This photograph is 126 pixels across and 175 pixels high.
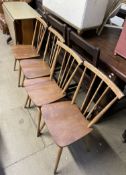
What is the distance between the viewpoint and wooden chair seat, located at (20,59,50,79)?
1822mm

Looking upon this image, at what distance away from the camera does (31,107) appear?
6.62 feet

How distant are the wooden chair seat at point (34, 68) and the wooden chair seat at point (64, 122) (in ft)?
1.50

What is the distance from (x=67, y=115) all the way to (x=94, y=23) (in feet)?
2.88

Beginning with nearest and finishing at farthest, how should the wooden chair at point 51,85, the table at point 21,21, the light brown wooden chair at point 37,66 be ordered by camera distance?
the wooden chair at point 51,85 → the light brown wooden chair at point 37,66 → the table at point 21,21

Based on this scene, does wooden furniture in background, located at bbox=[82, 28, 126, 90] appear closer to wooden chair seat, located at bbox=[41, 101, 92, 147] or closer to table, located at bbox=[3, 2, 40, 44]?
wooden chair seat, located at bbox=[41, 101, 92, 147]

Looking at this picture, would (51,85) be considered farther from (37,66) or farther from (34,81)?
(37,66)

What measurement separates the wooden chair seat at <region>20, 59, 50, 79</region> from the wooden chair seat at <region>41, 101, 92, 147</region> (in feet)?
1.50

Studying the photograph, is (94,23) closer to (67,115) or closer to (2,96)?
(67,115)

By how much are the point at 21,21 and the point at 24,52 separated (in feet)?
1.90

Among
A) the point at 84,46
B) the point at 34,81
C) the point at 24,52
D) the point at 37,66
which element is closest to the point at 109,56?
the point at 84,46

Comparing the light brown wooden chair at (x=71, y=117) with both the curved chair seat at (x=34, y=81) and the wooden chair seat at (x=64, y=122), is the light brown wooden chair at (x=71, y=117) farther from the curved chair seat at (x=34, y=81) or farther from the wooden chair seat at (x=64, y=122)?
the curved chair seat at (x=34, y=81)

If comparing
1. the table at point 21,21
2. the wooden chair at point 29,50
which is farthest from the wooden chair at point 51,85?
the table at point 21,21

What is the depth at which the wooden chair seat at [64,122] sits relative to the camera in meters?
1.24

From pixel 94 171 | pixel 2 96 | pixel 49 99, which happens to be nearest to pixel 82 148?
pixel 94 171
